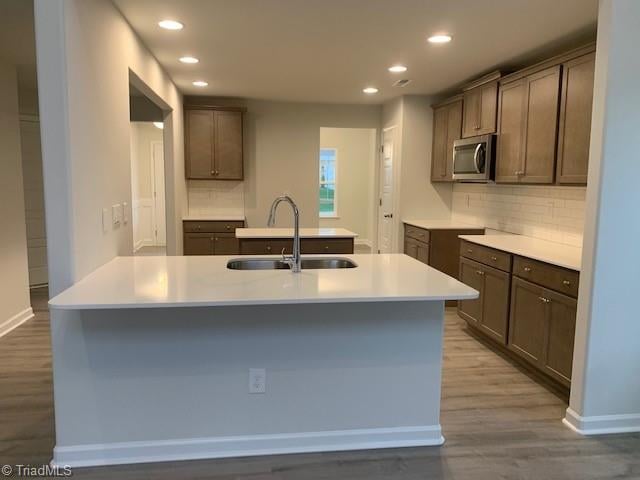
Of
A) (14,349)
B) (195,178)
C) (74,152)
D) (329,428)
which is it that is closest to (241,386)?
(329,428)

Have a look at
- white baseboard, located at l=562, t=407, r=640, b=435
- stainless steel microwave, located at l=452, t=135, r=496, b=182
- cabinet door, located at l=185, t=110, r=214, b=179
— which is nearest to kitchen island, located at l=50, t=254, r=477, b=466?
white baseboard, located at l=562, t=407, r=640, b=435

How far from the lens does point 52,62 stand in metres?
2.11

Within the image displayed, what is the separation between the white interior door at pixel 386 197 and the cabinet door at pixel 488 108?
5.47 ft

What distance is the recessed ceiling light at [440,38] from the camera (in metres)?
3.43

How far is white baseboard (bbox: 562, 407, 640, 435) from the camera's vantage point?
2.69m

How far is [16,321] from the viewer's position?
448 cm

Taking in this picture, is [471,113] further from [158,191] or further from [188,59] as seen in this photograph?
[158,191]

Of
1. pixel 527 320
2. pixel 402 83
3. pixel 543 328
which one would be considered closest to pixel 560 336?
pixel 543 328

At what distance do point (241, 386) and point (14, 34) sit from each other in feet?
9.75

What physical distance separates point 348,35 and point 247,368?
2.39m

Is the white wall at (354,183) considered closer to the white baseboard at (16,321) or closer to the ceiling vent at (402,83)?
the ceiling vent at (402,83)

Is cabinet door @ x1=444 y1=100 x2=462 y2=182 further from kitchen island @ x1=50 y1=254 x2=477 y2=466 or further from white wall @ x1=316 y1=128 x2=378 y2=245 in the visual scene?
white wall @ x1=316 y1=128 x2=378 y2=245

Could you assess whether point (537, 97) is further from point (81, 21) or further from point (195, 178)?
point (195, 178)

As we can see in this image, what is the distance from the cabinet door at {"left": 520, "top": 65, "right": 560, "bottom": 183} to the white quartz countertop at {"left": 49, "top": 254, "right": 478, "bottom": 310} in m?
1.53
